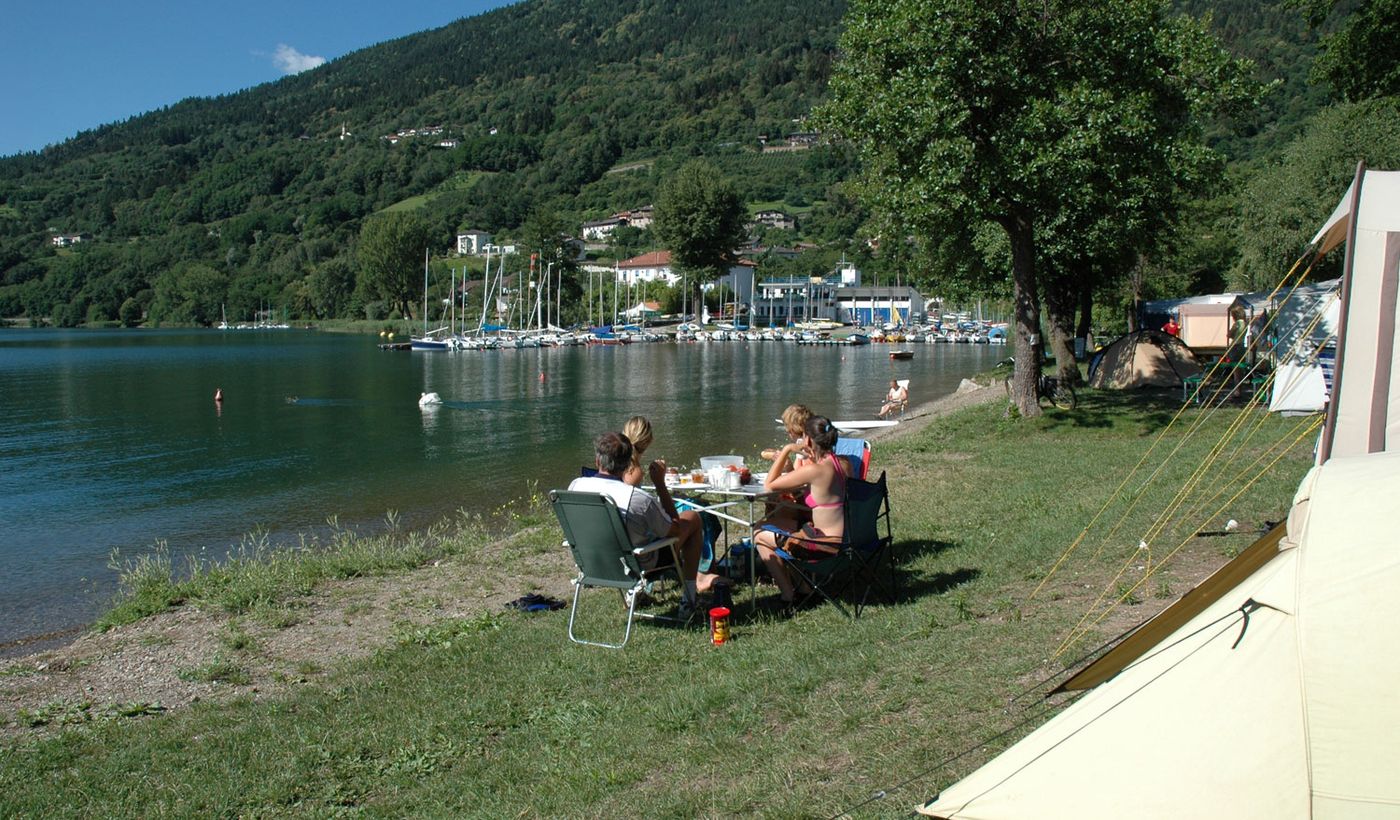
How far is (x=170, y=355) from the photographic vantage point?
71.7m

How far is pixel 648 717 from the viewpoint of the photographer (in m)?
4.96

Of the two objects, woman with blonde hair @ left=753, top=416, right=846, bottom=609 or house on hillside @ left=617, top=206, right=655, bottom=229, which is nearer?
woman with blonde hair @ left=753, top=416, right=846, bottom=609

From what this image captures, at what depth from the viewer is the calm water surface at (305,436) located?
1636 centimetres

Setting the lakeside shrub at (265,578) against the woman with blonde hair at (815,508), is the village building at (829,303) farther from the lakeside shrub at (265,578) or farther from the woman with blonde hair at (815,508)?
the woman with blonde hair at (815,508)

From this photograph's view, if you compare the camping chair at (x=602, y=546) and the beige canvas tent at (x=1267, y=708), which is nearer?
the beige canvas tent at (x=1267, y=708)

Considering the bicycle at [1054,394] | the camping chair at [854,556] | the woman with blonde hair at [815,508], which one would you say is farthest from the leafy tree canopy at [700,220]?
the camping chair at [854,556]

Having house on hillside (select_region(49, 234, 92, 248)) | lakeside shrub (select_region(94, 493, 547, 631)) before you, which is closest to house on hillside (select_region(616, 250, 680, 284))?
house on hillside (select_region(49, 234, 92, 248))

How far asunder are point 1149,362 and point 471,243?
144226 mm

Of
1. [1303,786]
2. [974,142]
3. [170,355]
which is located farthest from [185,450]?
[170,355]

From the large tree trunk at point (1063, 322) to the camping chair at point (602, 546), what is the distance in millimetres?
Answer: 17219

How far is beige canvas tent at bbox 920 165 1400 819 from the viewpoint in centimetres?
332

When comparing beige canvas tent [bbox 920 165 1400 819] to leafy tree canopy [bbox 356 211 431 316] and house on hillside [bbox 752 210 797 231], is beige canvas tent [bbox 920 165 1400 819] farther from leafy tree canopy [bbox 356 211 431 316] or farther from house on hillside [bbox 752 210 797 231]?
house on hillside [bbox 752 210 797 231]

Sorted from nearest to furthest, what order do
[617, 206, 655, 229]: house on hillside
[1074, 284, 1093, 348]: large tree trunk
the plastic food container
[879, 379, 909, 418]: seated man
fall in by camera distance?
the plastic food container → [879, 379, 909, 418]: seated man → [1074, 284, 1093, 348]: large tree trunk → [617, 206, 655, 229]: house on hillside

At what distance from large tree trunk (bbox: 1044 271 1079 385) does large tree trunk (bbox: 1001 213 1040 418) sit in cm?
520
